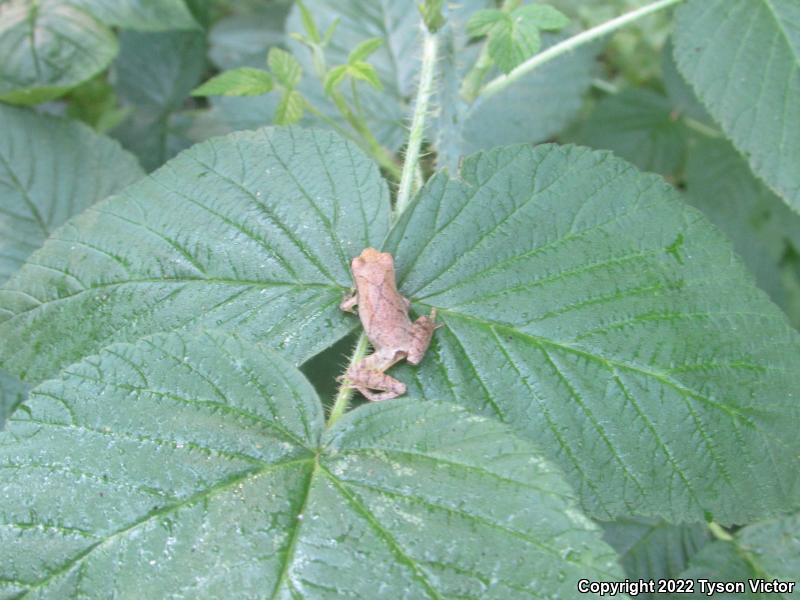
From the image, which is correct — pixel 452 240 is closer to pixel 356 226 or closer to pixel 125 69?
pixel 356 226

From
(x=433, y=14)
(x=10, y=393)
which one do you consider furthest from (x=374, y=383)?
(x=10, y=393)

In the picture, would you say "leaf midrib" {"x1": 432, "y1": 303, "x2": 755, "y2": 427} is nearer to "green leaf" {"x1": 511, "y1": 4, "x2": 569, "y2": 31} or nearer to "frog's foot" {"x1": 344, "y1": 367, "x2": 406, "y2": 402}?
"frog's foot" {"x1": 344, "y1": 367, "x2": 406, "y2": 402}

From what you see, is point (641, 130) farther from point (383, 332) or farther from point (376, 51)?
point (383, 332)

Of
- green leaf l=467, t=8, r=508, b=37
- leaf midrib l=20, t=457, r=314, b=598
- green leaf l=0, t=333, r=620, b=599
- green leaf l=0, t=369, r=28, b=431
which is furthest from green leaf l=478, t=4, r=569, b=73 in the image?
green leaf l=0, t=369, r=28, b=431

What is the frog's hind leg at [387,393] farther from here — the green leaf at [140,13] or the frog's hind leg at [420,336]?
the green leaf at [140,13]

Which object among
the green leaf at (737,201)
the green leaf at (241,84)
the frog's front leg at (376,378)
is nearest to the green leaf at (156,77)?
the green leaf at (241,84)

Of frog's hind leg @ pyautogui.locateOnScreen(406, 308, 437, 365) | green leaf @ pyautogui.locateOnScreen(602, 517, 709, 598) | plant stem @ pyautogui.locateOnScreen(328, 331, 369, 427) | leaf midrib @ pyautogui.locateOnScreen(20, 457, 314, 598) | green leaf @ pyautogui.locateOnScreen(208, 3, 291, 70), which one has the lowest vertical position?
green leaf @ pyautogui.locateOnScreen(602, 517, 709, 598)
